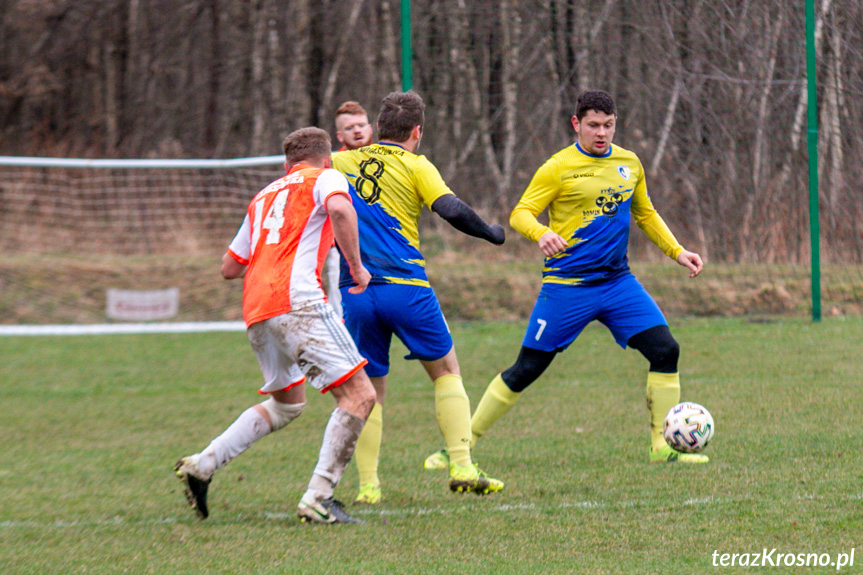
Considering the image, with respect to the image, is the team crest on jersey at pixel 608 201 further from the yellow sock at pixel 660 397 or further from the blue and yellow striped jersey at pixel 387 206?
the blue and yellow striped jersey at pixel 387 206

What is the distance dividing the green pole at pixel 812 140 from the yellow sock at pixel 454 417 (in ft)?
20.9

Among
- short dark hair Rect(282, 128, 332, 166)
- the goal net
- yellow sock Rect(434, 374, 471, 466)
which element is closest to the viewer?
short dark hair Rect(282, 128, 332, 166)

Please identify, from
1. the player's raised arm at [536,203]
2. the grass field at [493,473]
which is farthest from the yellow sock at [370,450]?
the player's raised arm at [536,203]

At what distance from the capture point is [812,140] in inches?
398

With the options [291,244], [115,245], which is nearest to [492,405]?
[291,244]

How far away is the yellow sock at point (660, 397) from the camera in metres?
5.51

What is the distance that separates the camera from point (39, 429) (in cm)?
734

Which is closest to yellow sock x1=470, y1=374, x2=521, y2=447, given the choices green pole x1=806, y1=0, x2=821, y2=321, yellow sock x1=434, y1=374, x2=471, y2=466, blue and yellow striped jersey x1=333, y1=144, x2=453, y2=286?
yellow sock x1=434, y1=374, x2=471, y2=466

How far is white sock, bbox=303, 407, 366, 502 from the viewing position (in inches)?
174

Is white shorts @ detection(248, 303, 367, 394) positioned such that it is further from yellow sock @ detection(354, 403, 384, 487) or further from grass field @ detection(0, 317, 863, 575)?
grass field @ detection(0, 317, 863, 575)

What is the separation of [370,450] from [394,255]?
992 millimetres

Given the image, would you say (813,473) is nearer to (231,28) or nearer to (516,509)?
(516,509)

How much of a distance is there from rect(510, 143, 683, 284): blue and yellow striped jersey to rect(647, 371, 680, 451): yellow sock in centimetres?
64

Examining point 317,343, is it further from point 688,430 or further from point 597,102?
point 597,102
